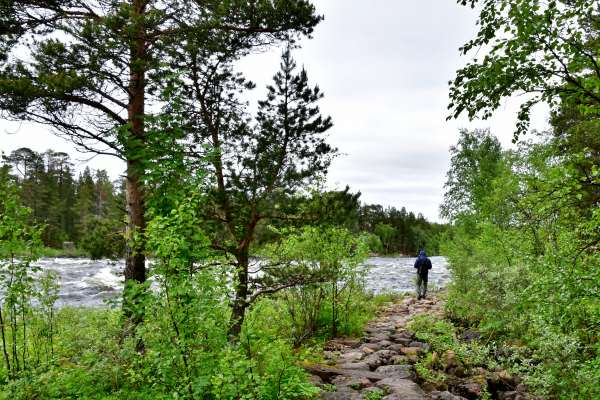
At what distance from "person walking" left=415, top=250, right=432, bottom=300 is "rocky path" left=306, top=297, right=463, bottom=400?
4.94 metres

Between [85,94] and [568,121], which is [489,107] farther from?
[568,121]

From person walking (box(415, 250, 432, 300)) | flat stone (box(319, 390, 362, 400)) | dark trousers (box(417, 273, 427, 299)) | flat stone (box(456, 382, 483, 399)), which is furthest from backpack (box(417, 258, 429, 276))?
flat stone (box(319, 390, 362, 400))

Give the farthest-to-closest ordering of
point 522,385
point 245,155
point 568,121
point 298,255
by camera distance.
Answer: point 568,121, point 298,255, point 245,155, point 522,385

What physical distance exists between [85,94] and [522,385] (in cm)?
860

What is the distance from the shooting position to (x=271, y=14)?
23.7 feet

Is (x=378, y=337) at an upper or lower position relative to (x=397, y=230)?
lower

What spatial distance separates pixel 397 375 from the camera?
682 cm

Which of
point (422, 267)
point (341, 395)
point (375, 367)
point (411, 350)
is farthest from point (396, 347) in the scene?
point (422, 267)

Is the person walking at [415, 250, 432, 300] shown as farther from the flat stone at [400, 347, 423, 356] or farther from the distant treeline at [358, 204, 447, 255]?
the distant treeline at [358, 204, 447, 255]

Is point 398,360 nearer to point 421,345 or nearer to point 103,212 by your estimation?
point 421,345

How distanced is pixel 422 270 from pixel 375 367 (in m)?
10.2

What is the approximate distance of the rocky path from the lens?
589 centimetres

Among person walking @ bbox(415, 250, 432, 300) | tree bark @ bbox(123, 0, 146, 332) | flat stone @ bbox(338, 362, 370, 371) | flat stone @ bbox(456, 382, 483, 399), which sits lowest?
flat stone @ bbox(456, 382, 483, 399)

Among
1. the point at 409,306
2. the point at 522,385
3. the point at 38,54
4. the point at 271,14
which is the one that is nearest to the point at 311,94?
the point at 271,14
